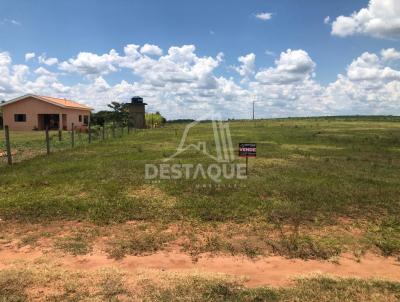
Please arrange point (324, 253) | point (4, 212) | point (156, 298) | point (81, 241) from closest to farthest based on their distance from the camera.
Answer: point (156, 298) < point (324, 253) < point (81, 241) < point (4, 212)

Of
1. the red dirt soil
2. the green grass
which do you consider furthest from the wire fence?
the red dirt soil

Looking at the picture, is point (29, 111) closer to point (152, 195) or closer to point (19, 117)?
point (19, 117)

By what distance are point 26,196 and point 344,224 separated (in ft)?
23.1

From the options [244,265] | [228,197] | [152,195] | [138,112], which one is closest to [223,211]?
[228,197]

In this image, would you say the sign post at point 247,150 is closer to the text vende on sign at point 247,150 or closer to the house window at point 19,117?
the text vende on sign at point 247,150

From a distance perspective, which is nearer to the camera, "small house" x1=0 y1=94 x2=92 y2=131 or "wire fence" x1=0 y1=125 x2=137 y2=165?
"wire fence" x1=0 y1=125 x2=137 y2=165

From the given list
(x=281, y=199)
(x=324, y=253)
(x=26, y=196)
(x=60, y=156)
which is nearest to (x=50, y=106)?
(x=60, y=156)

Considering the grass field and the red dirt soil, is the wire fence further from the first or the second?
the red dirt soil

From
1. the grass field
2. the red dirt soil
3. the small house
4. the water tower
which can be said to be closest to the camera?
the red dirt soil

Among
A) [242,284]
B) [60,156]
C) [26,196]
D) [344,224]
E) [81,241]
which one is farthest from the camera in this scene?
[60,156]

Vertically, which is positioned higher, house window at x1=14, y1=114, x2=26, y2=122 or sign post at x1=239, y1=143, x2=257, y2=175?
house window at x1=14, y1=114, x2=26, y2=122

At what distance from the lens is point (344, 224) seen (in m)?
7.29

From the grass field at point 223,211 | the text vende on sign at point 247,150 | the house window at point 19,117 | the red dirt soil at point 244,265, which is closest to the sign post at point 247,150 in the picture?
the text vende on sign at point 247,150

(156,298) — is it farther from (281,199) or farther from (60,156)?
(60,156)
